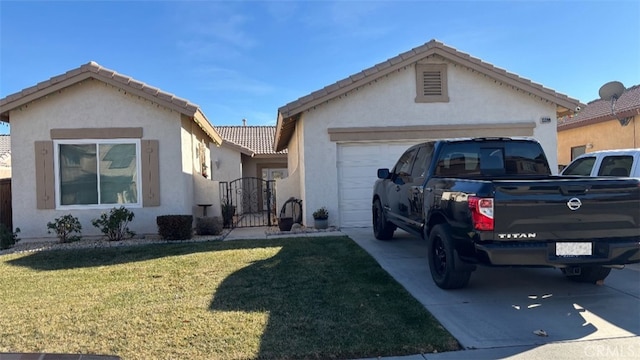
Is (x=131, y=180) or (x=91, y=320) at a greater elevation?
(x=131, y=180)

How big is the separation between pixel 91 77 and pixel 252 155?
10.5 meters

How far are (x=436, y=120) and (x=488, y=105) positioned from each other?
59.9 inches

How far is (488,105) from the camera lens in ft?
38.2

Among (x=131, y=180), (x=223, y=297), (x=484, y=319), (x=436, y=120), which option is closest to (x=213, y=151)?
(x=131, y=180)

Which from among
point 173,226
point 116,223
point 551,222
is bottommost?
point 173,226

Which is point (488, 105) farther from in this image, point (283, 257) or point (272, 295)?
point (272, 295)

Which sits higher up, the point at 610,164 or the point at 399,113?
the point at 399,113

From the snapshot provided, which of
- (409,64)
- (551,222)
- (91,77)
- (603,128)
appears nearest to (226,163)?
(91,77)

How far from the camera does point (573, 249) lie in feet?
14.7

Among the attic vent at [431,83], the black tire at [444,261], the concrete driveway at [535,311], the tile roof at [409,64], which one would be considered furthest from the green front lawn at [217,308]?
the attic vent at [431,83]

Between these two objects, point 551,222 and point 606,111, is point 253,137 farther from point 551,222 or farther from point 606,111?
point 551,222

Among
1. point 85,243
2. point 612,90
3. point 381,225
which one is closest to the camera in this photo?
point 381,225

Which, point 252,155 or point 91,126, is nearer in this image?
point 91,126

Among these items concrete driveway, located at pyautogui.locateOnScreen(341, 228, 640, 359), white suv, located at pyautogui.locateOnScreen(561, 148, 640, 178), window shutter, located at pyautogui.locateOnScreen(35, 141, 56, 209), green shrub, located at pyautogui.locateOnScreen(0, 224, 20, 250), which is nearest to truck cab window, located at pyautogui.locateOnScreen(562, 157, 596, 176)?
white suv, located at pyautogui.locateOnScreen(561, 148, 640, 178)
